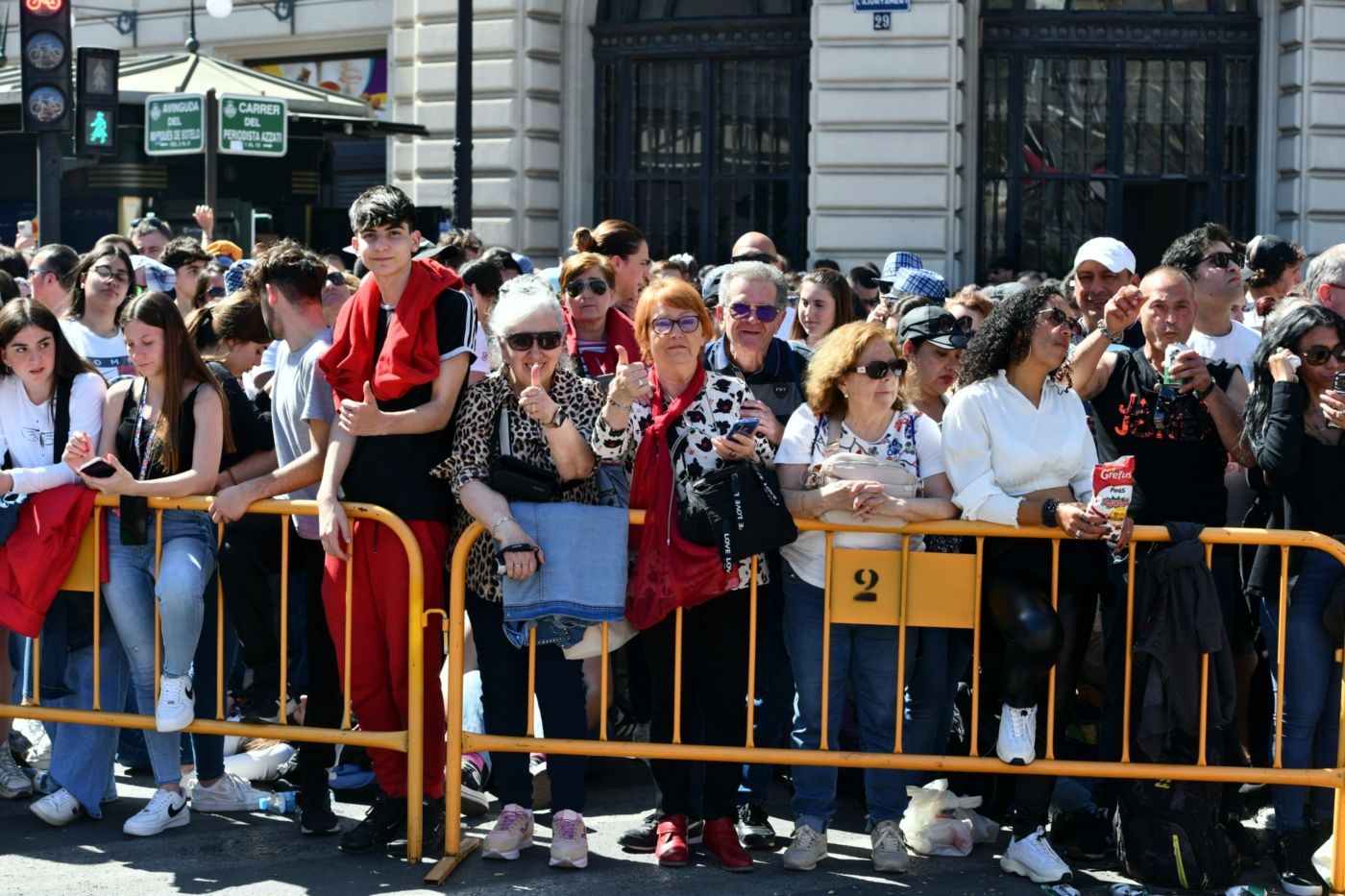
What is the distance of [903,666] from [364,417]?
208 centimetres

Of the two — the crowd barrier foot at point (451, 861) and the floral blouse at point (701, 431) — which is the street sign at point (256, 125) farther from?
the crowd barrier foot at point (451, 861)

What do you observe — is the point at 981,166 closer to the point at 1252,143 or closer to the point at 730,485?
the point at 1252,143

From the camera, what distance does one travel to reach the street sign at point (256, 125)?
1480 centimetres

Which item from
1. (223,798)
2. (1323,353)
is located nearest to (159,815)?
(223,798)

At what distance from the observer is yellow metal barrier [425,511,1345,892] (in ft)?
20.0

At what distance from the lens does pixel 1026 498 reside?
6160mm

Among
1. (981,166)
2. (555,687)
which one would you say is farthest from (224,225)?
(555,687)

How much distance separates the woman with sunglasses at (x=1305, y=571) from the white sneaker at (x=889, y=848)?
1321mm

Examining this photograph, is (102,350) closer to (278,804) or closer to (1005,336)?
(278,804)

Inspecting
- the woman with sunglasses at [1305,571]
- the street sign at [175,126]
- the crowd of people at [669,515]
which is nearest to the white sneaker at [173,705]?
the crowd of people at [669,515]

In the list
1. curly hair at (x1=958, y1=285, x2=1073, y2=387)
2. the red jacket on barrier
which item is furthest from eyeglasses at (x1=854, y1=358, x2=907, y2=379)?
the red jacket on barrier

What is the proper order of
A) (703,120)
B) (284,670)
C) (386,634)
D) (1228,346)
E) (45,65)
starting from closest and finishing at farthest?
(386,634) < (284,670) < (1228,346) < (45,65) < (703,120)

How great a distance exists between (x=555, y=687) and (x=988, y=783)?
5.99 feet

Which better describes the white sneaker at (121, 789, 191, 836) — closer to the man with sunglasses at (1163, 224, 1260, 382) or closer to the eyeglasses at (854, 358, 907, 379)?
the eyeglasses at (854, 358, 907, 379)
